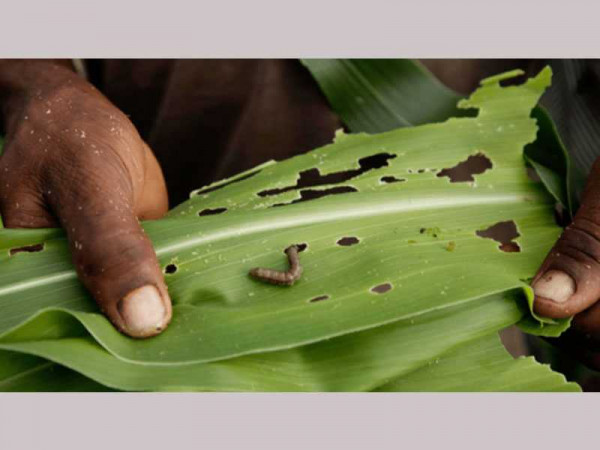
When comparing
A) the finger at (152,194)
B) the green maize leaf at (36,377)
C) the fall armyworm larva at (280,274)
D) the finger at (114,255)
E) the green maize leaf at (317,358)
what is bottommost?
the finger at (152,194)

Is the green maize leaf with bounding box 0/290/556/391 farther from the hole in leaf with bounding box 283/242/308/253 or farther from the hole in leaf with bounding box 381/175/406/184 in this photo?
the hole in leaf with bounding box 381/175/406/184

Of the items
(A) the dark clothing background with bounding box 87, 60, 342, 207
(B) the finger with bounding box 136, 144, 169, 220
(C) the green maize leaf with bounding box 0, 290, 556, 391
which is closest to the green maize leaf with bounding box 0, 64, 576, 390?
(C) the green maize leaf with bounding box 0, 290, 556, 391

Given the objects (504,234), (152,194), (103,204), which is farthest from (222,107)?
(504,234)

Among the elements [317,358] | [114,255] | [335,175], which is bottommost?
[335,175]

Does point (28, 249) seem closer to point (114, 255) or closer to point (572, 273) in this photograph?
point (114, 255)

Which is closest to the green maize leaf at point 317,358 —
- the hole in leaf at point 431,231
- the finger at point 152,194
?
the hole in leaf at point 431,231

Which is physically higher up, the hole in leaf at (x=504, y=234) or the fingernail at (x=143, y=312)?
the fingernail at (x=143, y=312)

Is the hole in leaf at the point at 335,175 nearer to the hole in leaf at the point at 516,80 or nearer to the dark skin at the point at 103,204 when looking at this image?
the dark skin at the point at 103,204
